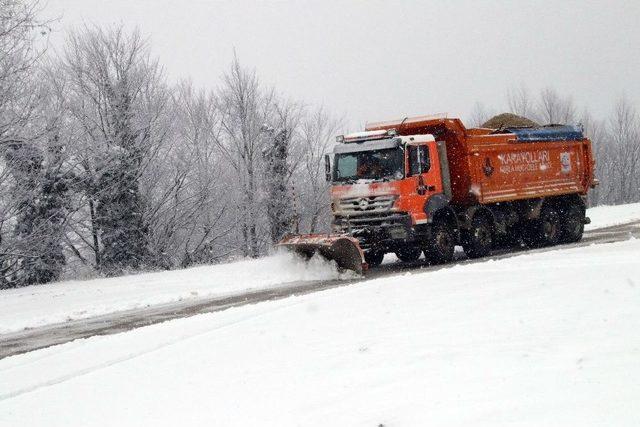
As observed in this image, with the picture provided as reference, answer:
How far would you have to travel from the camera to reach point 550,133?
831 inches

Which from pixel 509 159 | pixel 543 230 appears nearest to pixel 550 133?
pixel 509 159

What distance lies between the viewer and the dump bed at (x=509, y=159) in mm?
A: 17656

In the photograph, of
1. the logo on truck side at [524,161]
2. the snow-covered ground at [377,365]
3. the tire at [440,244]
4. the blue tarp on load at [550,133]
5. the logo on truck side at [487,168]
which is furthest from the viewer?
the blue tarp on load at [550,133]

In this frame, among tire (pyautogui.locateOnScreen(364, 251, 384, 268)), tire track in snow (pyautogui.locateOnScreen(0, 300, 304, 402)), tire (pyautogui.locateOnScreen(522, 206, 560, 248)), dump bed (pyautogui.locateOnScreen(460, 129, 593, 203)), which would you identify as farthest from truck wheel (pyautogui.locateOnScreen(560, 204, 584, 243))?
tire track in snow (pyautogui.locateOnScreen(0, 300, 304, 402))

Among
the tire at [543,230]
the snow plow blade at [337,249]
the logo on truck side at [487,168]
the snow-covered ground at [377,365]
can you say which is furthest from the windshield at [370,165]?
the tire at [543,230]

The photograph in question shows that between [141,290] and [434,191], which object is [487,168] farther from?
[141,290]

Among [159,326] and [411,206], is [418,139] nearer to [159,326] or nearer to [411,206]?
[411,206]

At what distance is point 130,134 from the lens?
1005 inches

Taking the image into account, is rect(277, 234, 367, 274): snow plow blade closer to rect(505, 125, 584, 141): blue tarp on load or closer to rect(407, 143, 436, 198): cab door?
rect(407, 143, 436, 198): cab door

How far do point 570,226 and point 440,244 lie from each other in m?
6.54

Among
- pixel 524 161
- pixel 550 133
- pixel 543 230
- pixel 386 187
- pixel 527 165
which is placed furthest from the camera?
pixel 550 133

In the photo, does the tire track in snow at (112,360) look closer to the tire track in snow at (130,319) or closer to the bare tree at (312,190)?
the tire track in snow at (130,319)

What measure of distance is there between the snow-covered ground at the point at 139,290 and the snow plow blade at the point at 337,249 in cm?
29

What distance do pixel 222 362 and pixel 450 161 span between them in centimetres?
1146
